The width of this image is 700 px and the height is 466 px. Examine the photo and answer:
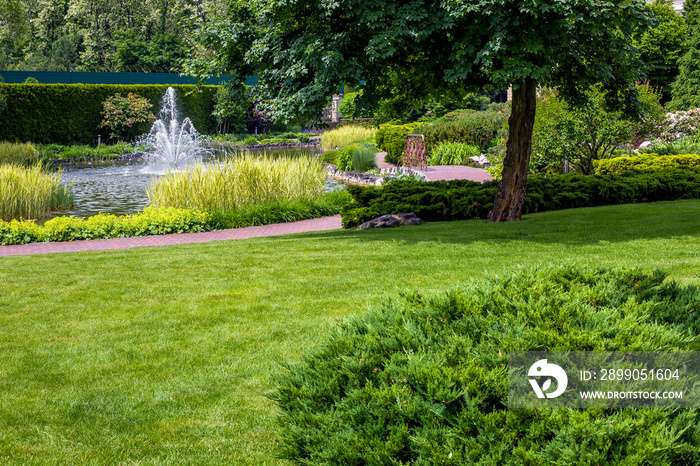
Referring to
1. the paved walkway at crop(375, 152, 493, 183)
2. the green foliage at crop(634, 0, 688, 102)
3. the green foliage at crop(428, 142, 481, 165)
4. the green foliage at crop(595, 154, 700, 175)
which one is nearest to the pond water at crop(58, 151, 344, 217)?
the paved walkway at crop(375, 152, 493, 183)

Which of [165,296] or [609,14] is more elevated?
[609,14]

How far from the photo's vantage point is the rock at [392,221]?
11297 millimetres

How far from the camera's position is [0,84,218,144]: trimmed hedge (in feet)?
104

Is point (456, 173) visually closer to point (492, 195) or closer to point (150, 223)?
point (492, 195)

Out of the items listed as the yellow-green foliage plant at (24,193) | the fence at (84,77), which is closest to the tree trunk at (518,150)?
the yellow-green foliage plant at (24,193)

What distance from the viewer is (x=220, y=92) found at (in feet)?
132

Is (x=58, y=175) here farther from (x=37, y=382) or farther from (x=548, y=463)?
(x=548, y=463)

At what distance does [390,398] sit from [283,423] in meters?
0.73

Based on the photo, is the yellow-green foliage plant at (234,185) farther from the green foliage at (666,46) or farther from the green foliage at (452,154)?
the green foliage at (666,46)

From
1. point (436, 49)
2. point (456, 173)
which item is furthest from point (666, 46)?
point (436, 49)

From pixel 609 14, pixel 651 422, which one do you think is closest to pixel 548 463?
pixel 651 422

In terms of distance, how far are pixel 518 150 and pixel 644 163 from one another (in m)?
8.17

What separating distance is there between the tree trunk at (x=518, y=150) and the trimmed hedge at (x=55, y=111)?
2371cm

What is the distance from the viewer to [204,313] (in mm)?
5535
